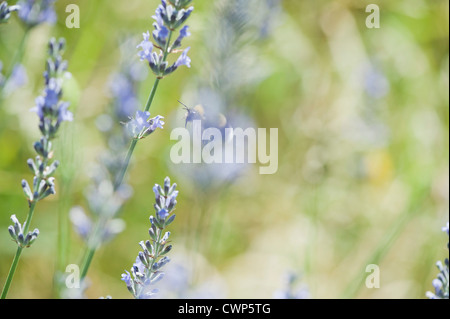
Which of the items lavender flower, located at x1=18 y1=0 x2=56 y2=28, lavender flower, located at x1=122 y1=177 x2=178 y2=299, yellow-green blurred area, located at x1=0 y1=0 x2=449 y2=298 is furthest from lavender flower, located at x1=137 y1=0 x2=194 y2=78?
yellow-green blurred area, located at x1=0 y1=0 x2=449 y2=298

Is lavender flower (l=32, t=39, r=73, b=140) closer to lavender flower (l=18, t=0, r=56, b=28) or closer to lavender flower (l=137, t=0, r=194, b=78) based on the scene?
lavender flower (l=137, t=0, r=194, b=78)

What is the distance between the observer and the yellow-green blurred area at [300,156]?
2668 millimetres

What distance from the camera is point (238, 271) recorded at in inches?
117

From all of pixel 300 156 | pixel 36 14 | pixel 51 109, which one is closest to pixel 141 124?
pixel 51 109

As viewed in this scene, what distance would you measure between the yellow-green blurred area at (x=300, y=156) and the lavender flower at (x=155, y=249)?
4.15 ft

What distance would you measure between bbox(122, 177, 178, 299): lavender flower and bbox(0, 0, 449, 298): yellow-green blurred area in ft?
4.15

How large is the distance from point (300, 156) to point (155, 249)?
2.36 metres

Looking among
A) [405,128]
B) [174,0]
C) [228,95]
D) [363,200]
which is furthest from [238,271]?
[174,0]

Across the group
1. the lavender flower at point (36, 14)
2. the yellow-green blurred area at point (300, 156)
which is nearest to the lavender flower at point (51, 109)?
the lavender flower at point (36, 14)

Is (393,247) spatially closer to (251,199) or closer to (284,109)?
(251,199)

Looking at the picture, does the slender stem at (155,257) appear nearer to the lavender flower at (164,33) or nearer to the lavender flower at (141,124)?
the lavender flower at (141,124)

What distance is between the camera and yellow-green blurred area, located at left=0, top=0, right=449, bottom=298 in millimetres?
2668

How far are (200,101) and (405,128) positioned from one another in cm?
220

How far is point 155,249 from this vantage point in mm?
1128
